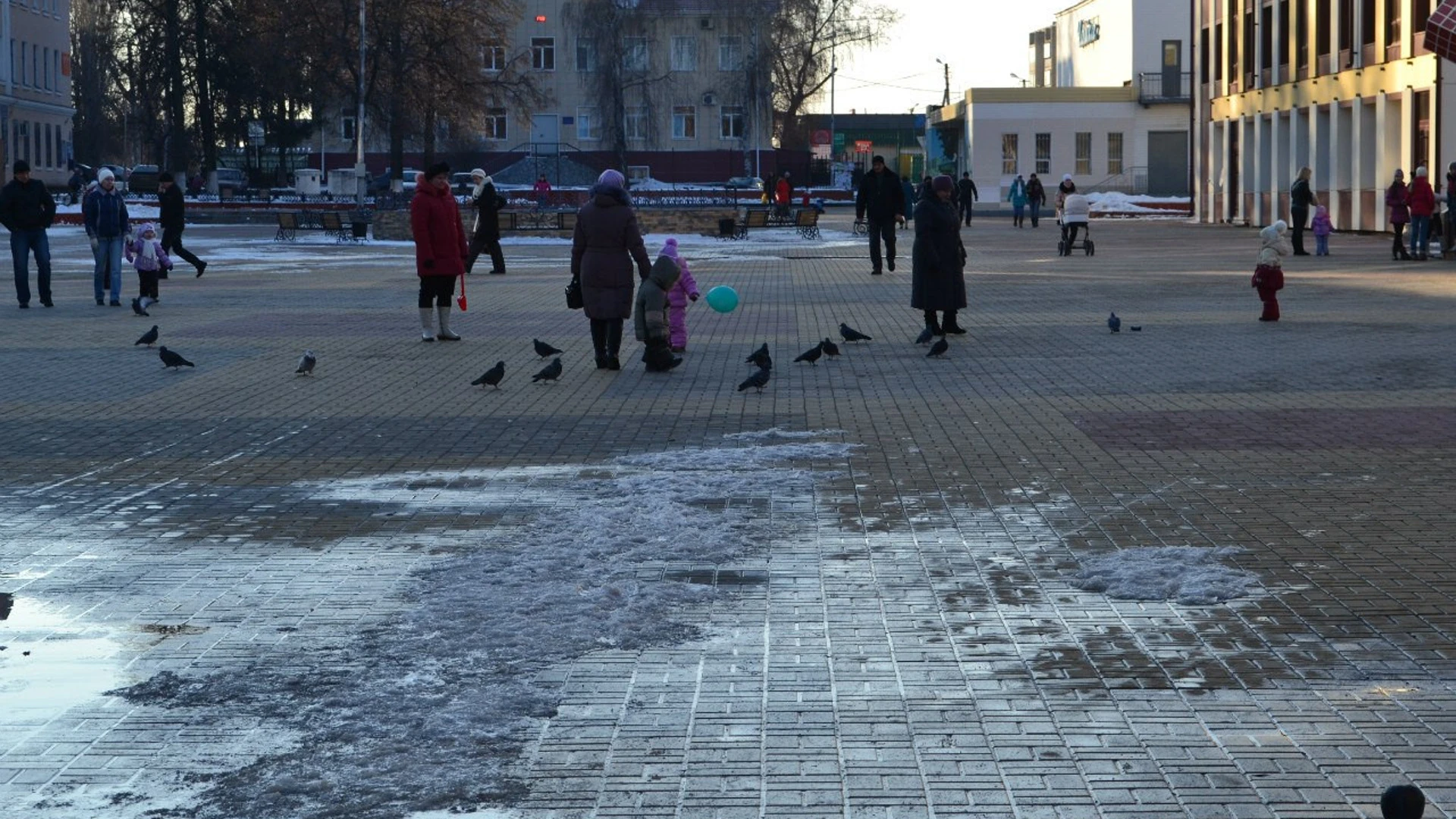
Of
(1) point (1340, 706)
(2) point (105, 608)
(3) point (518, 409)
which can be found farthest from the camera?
(3) point (518, 409)

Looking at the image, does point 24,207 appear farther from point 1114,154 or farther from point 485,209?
point 1114,154

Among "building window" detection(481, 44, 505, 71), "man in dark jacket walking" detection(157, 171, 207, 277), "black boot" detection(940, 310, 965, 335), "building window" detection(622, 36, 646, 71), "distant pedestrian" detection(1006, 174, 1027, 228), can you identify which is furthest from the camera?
"building window" detection(481, 44, 505, 71)

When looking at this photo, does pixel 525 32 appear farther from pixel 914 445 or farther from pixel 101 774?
pixel 101 774

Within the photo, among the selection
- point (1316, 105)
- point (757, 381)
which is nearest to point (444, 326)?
point (757, 381)

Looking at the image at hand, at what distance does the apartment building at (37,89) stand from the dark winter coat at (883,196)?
178 ft

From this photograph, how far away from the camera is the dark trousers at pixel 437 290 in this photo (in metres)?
17.2

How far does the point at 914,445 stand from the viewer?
34.4 ft

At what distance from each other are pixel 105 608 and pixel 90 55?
117872 millimetres

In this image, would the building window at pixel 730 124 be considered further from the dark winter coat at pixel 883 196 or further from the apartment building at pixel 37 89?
the dark winter coat at pixel 883 196

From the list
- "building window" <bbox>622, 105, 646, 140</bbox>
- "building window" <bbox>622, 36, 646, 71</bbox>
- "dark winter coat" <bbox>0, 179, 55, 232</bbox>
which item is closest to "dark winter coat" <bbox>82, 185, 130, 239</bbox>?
"dark winter coat" <bbox>0, 179, 55, 232</bbox>

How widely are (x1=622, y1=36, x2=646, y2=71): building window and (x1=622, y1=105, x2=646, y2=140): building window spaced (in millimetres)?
2638

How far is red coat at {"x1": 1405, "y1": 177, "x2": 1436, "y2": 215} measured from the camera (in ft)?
101

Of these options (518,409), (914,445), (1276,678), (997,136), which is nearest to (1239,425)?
(914,445)

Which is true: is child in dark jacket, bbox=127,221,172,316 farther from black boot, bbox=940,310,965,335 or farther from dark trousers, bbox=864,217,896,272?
dark trousers, bbox=864,217,896,272
